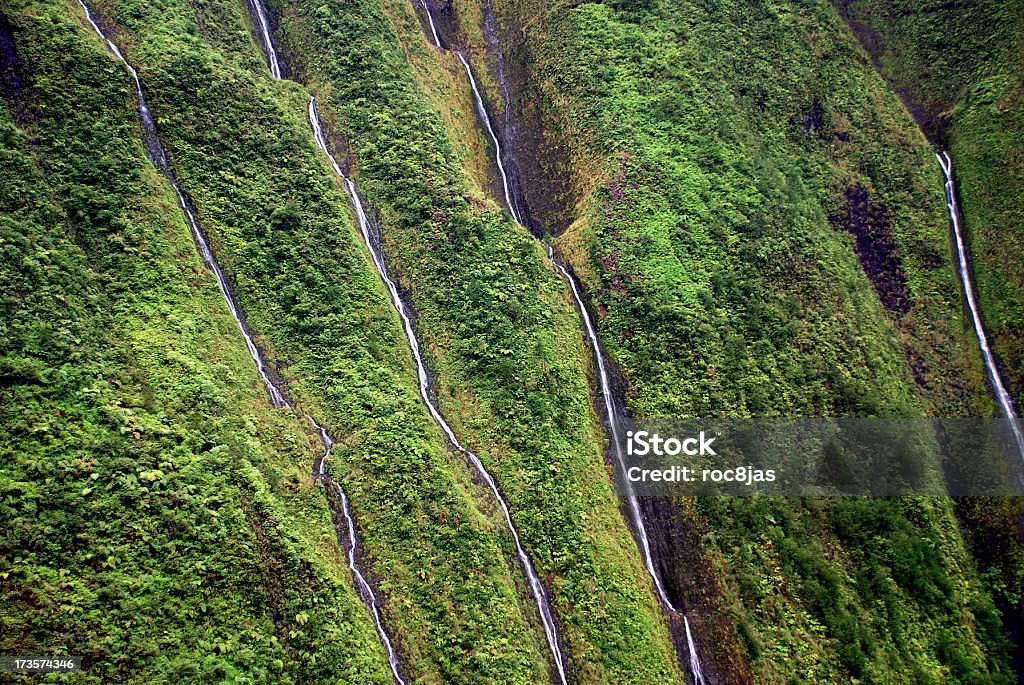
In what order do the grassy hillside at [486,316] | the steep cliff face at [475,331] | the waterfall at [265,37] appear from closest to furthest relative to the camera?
the steep cliff face at [475,331] → the grassy hillside at [486,316] → the waterfall at [265,37]

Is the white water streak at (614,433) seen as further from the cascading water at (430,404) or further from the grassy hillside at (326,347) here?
the grassy hillside at (326,347)

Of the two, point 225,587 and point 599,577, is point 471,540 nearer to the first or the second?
point 599,577

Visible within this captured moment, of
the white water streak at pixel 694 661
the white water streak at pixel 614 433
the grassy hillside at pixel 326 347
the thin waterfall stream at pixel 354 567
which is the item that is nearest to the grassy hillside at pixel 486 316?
the white water streak at pixel 614 433

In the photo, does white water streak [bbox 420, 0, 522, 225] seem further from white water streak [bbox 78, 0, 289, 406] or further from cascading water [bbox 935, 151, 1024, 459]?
cascading water [bbox 935, 151, 1024, 459]

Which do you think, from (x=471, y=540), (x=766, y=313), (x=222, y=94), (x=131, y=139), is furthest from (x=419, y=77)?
(x=471, y=540)

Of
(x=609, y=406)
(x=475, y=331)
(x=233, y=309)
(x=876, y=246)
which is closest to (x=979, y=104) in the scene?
(x=876, y=246)

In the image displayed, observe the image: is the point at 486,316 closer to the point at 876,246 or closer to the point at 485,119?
the point at 485,119
